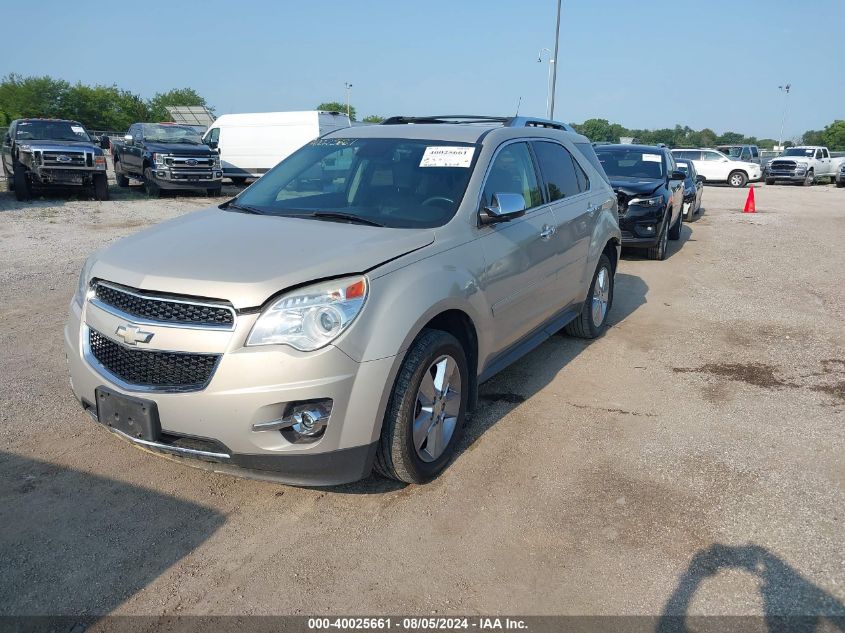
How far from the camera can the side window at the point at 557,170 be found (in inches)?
200

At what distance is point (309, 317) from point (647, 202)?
822cm

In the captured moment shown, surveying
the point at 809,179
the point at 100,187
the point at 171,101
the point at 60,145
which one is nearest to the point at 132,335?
the point at 60,145

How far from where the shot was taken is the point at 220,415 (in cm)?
291

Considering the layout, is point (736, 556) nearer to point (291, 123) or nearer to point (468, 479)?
point (468, 479)

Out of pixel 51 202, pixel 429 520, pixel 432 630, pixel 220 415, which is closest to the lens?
pixel 432 630

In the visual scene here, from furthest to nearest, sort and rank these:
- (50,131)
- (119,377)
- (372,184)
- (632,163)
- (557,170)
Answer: (50,131) → (632,163) → (557,170) → (372,184) → (119,377)

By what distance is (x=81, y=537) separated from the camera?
308 cm

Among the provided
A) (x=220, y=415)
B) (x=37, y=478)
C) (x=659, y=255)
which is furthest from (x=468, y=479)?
(x=659, y=255)

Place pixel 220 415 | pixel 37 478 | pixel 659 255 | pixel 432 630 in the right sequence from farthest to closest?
pixel 659 255
pixel 37 478
pixel 220 415
pixel 432 630

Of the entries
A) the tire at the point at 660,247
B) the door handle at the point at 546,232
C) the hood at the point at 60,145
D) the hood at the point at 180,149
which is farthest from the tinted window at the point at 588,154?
the hood at the point at 180,149

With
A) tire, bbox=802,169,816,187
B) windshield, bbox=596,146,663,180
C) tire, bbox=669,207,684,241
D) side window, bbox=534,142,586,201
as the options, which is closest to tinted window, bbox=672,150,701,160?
tire, bbox=802,169,816,187

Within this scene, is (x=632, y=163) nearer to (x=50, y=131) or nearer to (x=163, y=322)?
(x=163, y=322)

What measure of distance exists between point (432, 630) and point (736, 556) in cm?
142

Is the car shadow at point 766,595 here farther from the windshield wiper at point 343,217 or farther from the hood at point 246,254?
the windshield wiper at point 343,217
